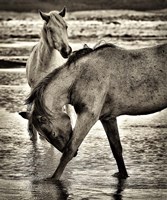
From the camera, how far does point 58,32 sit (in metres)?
12.1

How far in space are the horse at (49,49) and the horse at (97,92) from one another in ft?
8.20

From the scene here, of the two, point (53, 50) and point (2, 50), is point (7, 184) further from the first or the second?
point (2, 50)

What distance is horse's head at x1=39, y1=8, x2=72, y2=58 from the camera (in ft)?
39.1

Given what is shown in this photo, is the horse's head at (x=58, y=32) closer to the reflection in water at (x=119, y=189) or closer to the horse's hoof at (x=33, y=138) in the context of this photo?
the horse's hoof at (x=33, y=138)

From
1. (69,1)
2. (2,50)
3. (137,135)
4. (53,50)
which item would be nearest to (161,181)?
(137,135)

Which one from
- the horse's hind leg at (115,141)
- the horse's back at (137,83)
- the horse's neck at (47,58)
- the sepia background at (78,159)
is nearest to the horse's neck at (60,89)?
the horse's back at (137,83)

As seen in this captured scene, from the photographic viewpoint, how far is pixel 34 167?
389 inches

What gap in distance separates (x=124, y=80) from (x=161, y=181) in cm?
112

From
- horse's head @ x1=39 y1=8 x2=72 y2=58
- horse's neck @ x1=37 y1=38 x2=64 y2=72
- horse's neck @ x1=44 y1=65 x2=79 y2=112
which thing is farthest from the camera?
horse's neck @ x1=37 y1=38 x2=64 y2=72

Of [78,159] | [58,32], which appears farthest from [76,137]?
[58,32]

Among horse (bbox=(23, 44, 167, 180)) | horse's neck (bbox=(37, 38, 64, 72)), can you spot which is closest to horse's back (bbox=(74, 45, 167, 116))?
horse (bbox=(23, 44, 167, 180))

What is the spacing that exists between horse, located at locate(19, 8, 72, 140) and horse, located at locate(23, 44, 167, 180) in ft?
8.20

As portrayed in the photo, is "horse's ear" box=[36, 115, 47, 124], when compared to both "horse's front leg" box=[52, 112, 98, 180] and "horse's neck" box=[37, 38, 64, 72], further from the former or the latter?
"horse's neck" box=[37, 38, 64, 72]

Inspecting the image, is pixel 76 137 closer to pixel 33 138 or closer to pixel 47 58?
pixel 33 138
